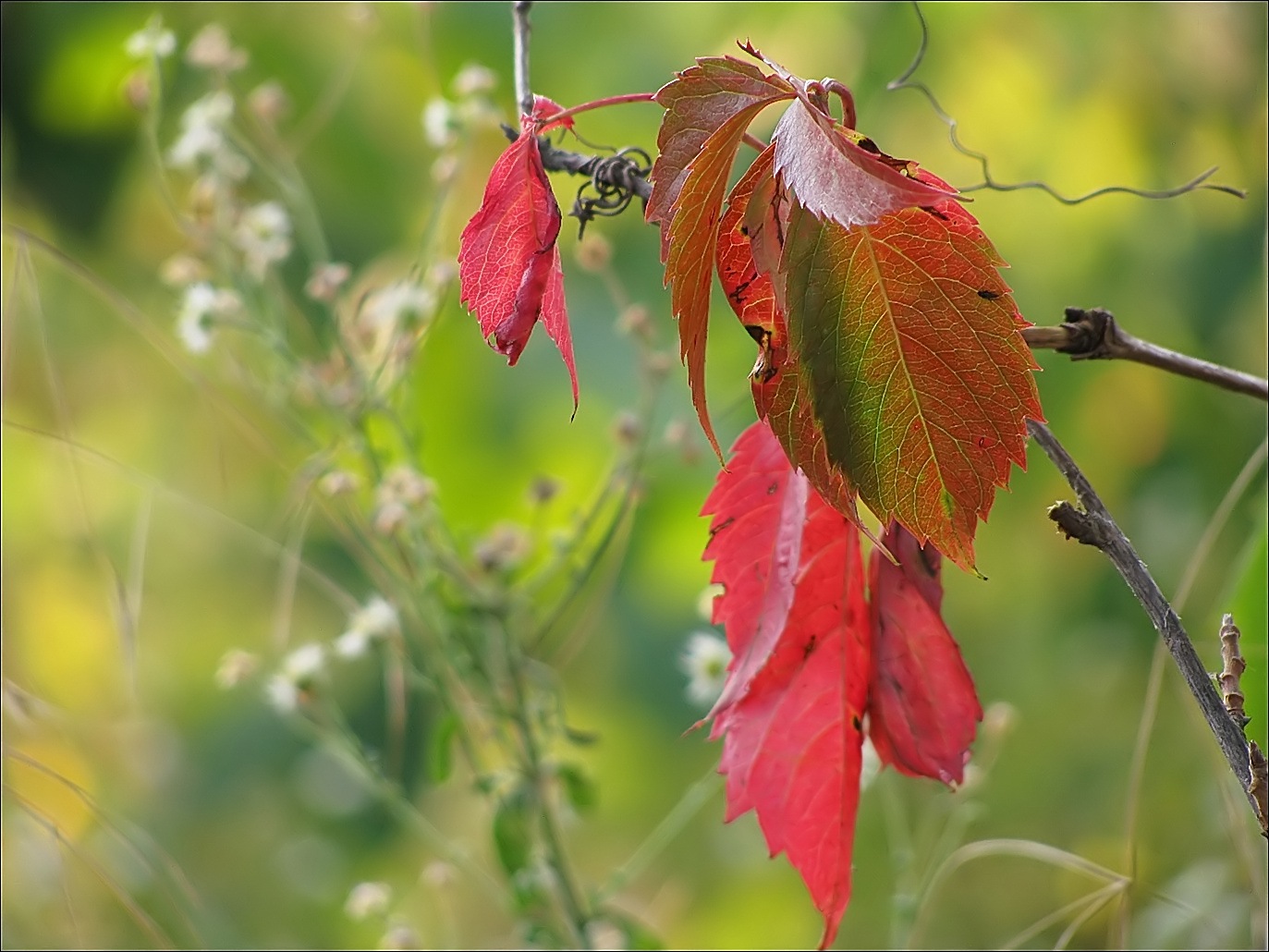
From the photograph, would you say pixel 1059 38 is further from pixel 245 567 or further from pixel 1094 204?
pixel 245 567

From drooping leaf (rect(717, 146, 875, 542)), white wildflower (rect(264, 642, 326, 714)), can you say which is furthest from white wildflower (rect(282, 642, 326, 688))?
drooping leaf (rect(717, 146, 875, 542))

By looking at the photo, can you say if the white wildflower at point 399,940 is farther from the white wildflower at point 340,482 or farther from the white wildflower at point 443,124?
the white wildflower at point 443,124

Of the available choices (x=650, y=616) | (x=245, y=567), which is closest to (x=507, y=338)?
(x=650, y=616)

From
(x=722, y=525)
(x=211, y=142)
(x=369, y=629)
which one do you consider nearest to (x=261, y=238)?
(x=211, y=142)

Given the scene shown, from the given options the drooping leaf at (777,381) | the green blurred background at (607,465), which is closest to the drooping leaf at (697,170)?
the drooping leaf at (777,381)

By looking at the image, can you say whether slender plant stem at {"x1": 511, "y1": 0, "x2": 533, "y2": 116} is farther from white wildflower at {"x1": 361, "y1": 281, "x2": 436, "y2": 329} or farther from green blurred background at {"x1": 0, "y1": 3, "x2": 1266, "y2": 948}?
green blurred background at {"x1": 0, "y1": 3, "x2": 1266, "y2": 948}

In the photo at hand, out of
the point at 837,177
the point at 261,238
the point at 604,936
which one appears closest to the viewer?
the point at 837,177

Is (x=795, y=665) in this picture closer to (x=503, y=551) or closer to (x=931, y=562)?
(x=931, y=562)
